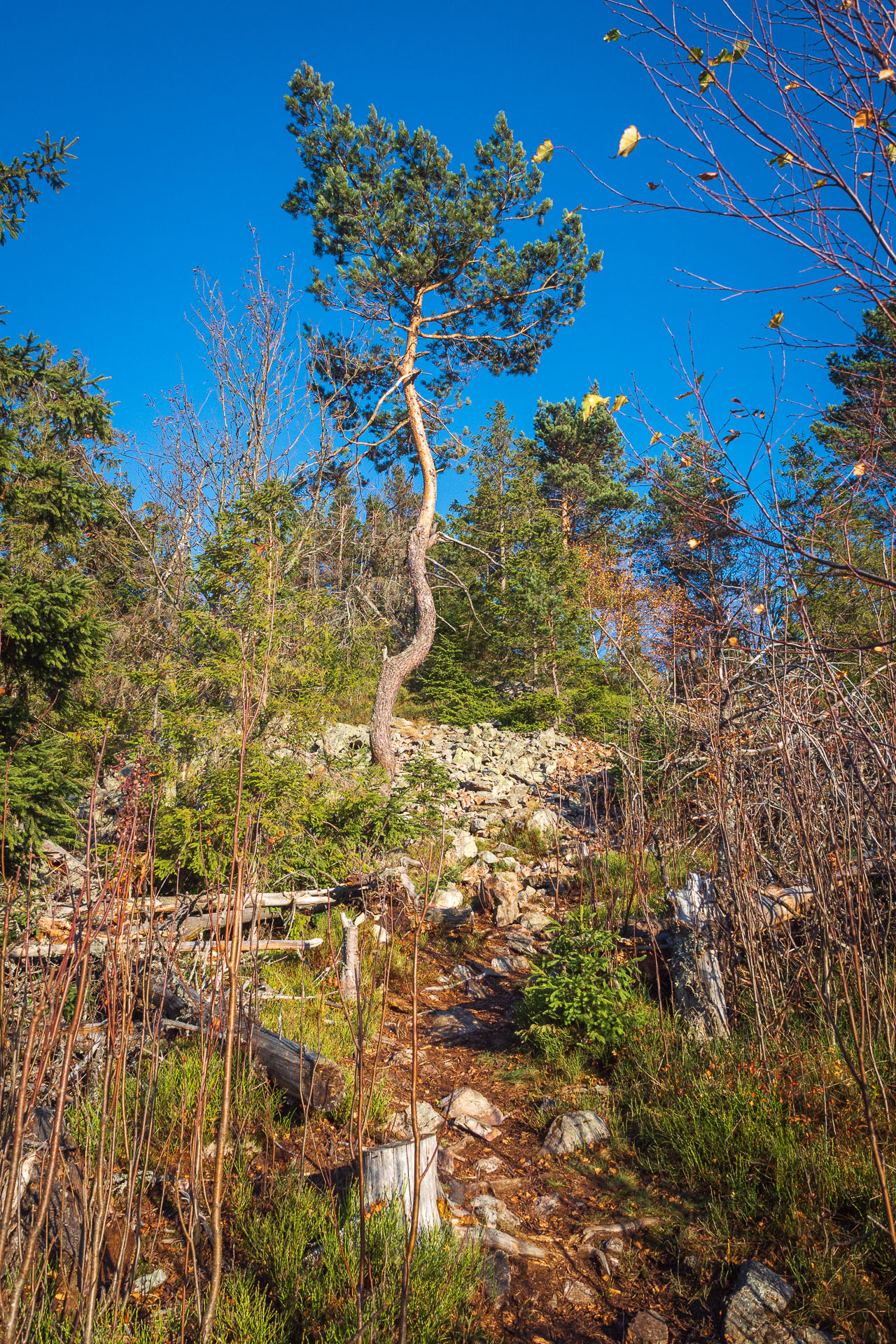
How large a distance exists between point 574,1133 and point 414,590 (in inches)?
382

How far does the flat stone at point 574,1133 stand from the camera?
3.48 metres

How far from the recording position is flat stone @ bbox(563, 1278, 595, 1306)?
2.52 metres

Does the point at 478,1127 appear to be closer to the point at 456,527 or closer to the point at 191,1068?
the point at 191,1068

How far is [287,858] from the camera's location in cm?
607

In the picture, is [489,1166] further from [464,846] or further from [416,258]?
[416,258]

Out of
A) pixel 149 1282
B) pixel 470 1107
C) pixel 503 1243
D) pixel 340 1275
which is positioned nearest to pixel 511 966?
pixel 470 1107

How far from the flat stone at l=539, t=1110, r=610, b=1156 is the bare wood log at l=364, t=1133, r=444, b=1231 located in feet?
3.32

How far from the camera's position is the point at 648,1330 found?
2352 mm

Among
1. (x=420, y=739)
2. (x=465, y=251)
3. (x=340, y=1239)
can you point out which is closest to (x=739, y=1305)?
(x=340, y=1239)

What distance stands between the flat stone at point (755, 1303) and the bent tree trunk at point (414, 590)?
8.86 metres

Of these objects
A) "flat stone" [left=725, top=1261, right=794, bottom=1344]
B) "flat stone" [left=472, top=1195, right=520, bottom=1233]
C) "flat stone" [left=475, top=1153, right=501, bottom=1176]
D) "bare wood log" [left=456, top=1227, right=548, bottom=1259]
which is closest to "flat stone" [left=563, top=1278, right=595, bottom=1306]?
"bare wood log" [left=456, top=1227, right=548, bottom=1259]

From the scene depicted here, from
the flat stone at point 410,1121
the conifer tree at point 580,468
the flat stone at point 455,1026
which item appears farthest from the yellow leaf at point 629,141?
the conifer tree at point 580,468

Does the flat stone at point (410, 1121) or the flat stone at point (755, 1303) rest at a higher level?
the flat stone at point (755, 1303)

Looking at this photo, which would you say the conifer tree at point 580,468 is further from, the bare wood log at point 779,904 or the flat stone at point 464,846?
the bare wood log at point 779,904
